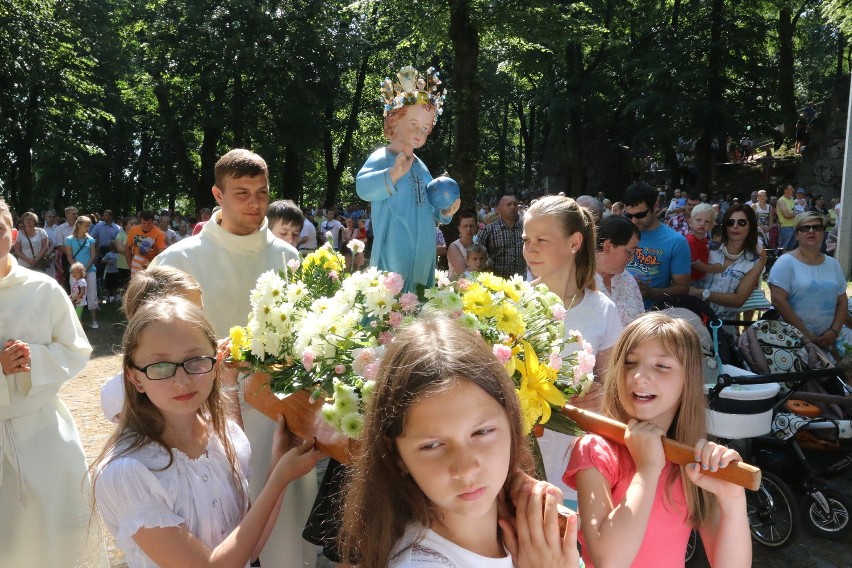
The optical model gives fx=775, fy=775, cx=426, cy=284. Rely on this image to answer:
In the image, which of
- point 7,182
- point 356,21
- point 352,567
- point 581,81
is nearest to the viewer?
point 352,567

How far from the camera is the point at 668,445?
6.20ft

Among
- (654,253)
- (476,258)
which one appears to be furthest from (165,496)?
(476,258)

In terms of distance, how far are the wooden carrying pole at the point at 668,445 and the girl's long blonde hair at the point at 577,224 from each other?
112 centimetres

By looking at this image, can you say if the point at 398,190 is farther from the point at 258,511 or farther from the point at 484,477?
the point at 484,477

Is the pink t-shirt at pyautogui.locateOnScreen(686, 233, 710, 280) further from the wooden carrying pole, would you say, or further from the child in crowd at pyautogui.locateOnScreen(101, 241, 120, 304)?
the child in crowd at pyautogui.locateOnScreen(101, 241, 120, 304)

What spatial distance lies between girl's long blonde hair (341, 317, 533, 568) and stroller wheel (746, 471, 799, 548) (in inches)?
139

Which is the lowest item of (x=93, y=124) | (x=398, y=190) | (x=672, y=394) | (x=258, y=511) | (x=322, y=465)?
(x=322, y=465)

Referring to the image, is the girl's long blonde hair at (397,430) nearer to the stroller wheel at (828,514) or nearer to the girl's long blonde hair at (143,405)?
the girl's long blonde hair at (143,405)

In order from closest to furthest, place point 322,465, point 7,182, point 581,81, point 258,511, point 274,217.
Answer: point 258,511 < point 274,217 < point 322,465 < point 581,81 < point 7,182

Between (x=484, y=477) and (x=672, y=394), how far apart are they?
1035 millimetres

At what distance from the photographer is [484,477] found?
4.53 feet

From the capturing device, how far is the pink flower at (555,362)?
1916mm

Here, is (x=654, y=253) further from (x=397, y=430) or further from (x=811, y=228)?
(x=397, y=430)

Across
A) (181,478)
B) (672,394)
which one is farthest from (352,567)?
(672,394)
